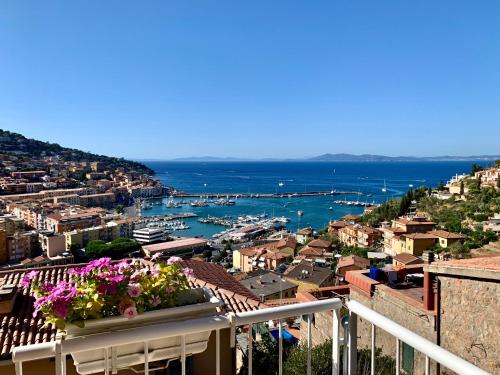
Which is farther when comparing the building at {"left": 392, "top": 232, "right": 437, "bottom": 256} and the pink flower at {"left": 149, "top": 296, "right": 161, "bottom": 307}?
the building at {"left": 392, "top": 232, "right": 437, "bottom": 256}

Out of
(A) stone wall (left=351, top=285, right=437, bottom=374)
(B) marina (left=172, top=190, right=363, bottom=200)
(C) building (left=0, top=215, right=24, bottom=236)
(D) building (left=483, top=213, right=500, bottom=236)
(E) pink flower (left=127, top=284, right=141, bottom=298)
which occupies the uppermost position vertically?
(E) pink flower (left=127, top=284, right=141, bottom=298)

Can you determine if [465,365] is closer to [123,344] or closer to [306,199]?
[123,344]

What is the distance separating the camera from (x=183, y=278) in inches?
54.1

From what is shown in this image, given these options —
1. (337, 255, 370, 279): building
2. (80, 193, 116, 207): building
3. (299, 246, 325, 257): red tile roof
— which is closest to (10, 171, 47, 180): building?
(80, 193, 116, 207): building

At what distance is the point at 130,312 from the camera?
3.82 ft

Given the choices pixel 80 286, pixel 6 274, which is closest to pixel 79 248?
pixel 6 274

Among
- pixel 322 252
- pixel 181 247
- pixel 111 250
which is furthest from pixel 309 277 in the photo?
pixel 111 250

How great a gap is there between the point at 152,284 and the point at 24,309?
134 inches

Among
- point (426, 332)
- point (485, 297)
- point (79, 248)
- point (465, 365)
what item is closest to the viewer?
point (465, 365)

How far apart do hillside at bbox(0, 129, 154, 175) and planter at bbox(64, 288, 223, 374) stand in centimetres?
A: 9651

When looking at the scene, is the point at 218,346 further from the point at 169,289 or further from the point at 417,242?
the point at 417,242

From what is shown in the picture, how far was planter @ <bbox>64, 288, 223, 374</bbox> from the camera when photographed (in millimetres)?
1152

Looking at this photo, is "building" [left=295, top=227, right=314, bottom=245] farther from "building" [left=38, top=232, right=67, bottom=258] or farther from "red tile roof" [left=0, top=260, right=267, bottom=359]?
"red tile roof" [left=0, top=260, right=267, bottom=359]

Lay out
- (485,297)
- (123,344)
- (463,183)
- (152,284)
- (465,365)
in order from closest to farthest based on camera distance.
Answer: (465,365) < (123,344) < (152,284) < (485,297) < (463,183)
